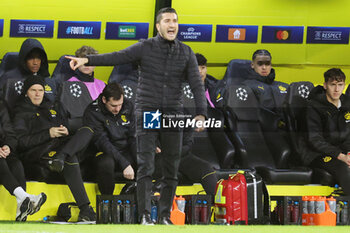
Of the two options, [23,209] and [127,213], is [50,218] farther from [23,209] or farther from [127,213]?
[127,213]

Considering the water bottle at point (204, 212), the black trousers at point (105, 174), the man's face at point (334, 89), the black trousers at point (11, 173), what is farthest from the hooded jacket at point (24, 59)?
the man's face at point (334, 89)

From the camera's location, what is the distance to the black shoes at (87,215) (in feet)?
19.0

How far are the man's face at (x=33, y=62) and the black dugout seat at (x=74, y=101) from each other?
258 mm

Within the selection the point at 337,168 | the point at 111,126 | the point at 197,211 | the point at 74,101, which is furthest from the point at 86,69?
the point at 337,168

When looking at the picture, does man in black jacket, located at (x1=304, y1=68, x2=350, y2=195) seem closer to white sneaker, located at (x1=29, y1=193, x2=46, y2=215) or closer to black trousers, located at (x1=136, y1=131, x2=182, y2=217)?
black trousers, located at (x1=136, y1=131, x2=182, y2=217)

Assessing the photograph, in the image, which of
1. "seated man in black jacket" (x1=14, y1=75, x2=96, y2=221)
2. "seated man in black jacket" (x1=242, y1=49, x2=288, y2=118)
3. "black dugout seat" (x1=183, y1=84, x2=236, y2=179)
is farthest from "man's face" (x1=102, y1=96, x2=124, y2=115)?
"seated man in black jacket" (x1=242, y1=49, x2=288, y2=118)

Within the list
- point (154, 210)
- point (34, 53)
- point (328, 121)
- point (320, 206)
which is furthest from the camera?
point (328, 121)

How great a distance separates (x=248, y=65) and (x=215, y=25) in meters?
0.47

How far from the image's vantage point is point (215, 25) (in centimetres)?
686

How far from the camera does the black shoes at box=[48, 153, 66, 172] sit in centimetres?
588

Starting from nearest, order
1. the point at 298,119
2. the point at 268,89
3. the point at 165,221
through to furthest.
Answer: the point at 165,221
the point at 298,119
the point at 268,89

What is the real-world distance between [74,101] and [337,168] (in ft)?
7.32

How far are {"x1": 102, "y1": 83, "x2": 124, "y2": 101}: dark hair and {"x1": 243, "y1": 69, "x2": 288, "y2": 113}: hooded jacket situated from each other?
4.34 feet

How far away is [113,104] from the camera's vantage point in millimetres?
6156
